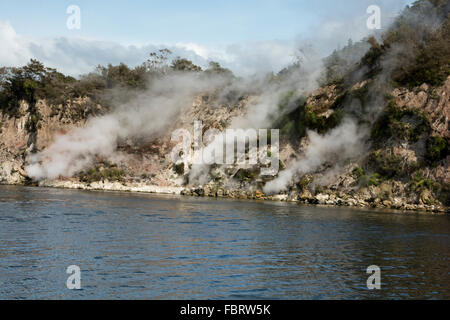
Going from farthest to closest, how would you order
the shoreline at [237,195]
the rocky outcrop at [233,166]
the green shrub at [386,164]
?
1. the green shrub at [386,164]
2. the rocky outcrop at [233,166]
3. the shoreline at [237,195]

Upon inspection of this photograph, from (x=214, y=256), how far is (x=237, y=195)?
42.3m

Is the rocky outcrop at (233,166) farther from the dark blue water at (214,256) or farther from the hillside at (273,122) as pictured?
the dark blue water at (214,256)

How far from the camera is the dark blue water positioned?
53.2 ft

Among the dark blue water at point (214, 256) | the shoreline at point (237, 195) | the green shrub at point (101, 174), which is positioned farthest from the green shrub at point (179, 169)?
the dark blue water at point (214, 256)

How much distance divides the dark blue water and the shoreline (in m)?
13.6

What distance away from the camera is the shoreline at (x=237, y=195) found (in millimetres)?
50853

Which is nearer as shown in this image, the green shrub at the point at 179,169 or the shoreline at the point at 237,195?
the shoreline at the point at 237,195

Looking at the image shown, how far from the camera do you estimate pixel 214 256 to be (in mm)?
21547

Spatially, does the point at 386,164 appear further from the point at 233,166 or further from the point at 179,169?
the point at 179,169

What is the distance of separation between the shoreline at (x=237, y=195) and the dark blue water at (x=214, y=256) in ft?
44.8

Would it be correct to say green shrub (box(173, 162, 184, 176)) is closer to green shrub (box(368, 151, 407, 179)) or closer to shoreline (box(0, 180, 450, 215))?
shoreline (box(0, 180, 450, 215))

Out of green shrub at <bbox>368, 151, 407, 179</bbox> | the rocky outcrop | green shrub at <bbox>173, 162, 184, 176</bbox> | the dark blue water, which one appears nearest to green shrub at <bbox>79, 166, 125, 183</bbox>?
the rocky outcrop
